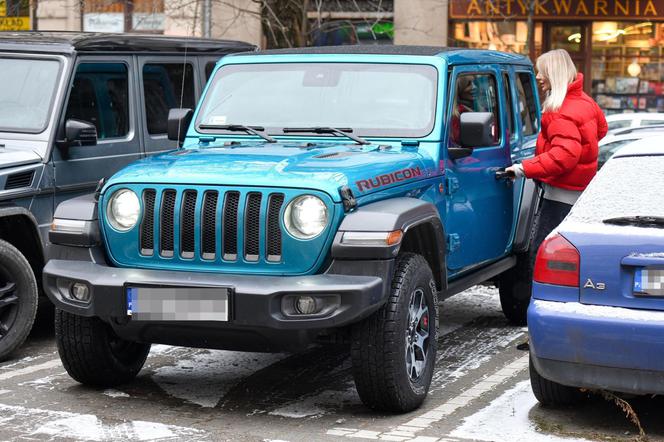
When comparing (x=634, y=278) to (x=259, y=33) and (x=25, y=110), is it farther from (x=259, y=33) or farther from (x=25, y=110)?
(x=259, y=33)

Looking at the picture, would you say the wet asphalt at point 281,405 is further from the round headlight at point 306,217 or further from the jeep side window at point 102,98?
the jeep side window at point 102,98

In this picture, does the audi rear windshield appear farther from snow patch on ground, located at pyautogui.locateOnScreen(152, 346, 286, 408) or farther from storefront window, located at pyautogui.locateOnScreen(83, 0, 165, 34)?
storefront window, located at pyautogui.locateOnScreen(83, 0, 165, 34)

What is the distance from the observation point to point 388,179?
20.8 ft

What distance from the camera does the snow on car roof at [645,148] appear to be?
602 cm

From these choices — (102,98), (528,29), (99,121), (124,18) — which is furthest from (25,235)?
(124,18)

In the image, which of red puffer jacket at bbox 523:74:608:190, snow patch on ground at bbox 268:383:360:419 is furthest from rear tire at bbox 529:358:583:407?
red puffer jacket at bbox 523:74:608:190

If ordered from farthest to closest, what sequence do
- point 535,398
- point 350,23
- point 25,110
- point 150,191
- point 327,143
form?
point 350,23
point 25,110
point 327,143
point 535,398
point 150,191

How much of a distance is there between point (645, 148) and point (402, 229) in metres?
1.31

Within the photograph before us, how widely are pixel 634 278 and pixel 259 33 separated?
64.4 ft

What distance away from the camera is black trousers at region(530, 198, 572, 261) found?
8.08m

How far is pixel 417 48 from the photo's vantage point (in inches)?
304

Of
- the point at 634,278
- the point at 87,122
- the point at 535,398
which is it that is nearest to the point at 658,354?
the point at 634,278

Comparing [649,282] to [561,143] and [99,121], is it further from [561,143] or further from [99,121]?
[99,121]

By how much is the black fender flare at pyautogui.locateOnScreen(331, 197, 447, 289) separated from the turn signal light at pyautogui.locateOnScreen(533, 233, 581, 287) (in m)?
0.70
